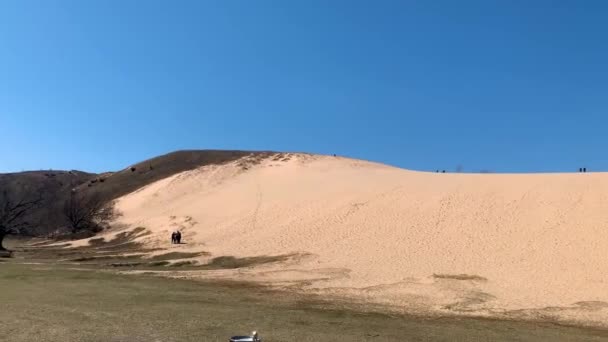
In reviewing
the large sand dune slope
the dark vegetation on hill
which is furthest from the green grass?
the dark vegetation on hill

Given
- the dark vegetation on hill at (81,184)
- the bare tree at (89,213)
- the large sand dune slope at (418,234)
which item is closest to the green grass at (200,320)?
the large sand dune slope at (418,234)

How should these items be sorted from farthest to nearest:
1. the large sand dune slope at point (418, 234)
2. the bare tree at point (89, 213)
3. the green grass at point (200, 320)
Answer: the bare tree at point (89, 213), the large sand dune slope at point (418, 234), the green grass at point (200, 320)

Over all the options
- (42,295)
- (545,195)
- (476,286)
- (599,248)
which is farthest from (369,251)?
(42,295)

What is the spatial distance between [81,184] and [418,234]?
59.9 metres

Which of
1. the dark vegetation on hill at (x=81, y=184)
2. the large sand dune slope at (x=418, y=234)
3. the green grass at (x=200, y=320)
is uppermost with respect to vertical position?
the dark vegetation on hill at (x=81, y=184)

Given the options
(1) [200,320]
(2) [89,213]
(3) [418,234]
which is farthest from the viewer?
(2) [89,213]

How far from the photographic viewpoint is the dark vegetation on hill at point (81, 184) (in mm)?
58719

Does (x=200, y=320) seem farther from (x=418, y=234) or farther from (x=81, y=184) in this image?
(x=81, y=184)

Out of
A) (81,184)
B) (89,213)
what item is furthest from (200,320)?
(81,184)

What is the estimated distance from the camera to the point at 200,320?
10922mm

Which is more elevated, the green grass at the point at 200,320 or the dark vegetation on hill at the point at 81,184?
the dark vegetation on hill at the point at 81,184

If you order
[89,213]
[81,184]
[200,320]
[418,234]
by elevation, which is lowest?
[200,320]

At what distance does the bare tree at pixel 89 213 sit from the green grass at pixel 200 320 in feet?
108

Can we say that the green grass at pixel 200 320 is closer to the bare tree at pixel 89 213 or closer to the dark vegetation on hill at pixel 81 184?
the bare tree at pixel 89 213
